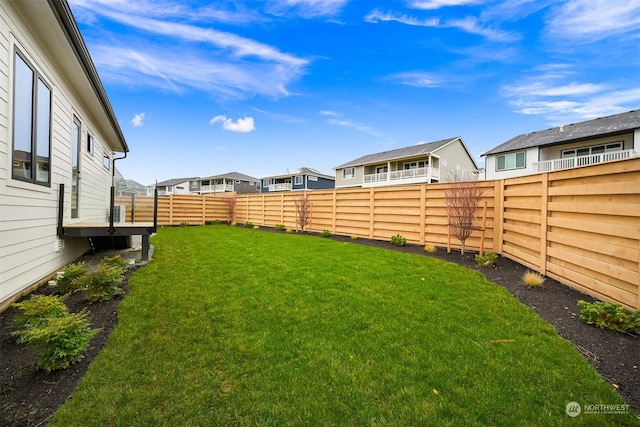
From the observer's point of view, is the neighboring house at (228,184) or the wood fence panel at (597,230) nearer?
the wood fence panel at (597,230)

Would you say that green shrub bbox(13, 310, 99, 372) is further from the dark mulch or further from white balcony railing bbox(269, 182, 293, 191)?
white balcony railing bbox(269, 182, 293, 191)

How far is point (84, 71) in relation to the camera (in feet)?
18.9

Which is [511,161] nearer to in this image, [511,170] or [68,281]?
[511,170]

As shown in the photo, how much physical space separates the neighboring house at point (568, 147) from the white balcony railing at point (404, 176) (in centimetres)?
425

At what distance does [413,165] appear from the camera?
27.6 metres

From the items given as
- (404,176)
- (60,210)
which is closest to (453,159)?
(404,176)

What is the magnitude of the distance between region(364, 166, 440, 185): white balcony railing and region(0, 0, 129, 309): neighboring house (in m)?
23.5

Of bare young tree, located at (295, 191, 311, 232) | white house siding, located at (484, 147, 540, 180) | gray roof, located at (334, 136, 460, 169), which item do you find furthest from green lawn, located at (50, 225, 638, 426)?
gray roof, located at (334, 136, 460, 169)

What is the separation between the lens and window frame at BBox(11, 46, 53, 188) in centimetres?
382

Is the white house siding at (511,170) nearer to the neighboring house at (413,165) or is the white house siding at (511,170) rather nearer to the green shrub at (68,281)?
the neighboring house at (413,165)

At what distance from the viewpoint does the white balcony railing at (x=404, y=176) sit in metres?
25.3

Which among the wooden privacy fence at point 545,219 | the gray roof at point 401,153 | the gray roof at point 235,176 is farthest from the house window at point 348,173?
the gray roof at point 235,176

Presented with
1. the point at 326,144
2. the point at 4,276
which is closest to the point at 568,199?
the point at 4,276

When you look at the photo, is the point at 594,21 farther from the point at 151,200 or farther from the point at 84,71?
the point at 151,200
